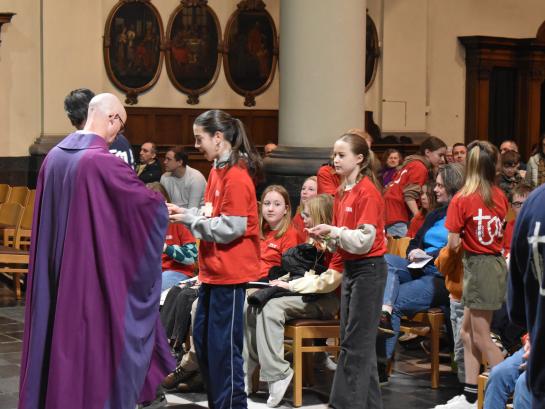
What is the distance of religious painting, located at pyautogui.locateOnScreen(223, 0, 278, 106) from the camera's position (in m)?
18.1

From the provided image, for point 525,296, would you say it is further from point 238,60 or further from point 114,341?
point 238,60

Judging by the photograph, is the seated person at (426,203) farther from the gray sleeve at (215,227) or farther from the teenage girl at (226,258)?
the gray sleeve at (215,227)

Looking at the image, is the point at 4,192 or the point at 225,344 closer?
the point at 225,344

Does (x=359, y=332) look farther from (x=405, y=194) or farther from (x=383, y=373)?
(x=405, y=194)

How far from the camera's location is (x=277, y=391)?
7.16 meters

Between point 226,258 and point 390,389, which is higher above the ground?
point 226,258

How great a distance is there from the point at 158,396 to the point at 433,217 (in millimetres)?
2355

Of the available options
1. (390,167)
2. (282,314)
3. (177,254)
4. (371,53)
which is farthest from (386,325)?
(371,53)

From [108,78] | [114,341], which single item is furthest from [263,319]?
[108,78]

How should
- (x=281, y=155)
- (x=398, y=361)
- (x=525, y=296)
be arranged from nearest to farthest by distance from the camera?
1. (x=525, y=296)
2. (x=398, y=361)
3. (x=281, y=155)

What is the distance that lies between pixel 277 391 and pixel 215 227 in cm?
158

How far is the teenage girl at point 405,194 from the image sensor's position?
10797 millimetres

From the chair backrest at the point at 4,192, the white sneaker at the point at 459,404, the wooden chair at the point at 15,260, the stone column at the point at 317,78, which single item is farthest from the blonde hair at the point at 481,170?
the chair backrest at the point at 4,192

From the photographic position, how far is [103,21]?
1681cm
